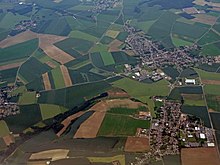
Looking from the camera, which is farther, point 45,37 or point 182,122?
point 45,37

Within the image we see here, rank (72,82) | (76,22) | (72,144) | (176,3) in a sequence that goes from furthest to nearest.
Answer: (176,3)
(76,22)
(72,82)
(72,144)

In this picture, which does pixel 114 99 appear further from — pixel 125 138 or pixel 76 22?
pixel 76 22

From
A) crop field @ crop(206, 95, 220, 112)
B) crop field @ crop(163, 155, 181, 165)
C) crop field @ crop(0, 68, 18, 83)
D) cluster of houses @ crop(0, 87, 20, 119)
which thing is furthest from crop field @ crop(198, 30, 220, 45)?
cluster of houses @ crop(0, 87, 20, 119)

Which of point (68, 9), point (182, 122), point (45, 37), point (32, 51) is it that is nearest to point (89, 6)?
point (68, 9)

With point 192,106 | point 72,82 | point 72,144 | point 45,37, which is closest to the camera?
point 72,144

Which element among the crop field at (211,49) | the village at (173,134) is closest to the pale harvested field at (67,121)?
the village at (173,134)

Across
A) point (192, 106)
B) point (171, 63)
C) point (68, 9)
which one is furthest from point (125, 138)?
point (68, 9)
